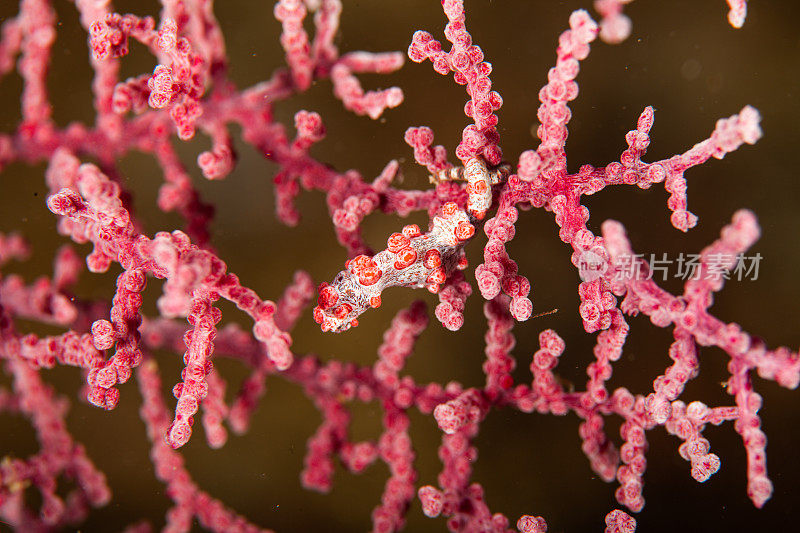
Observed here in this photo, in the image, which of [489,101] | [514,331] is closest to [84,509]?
[514,331]

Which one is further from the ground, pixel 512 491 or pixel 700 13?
pixel 700 13

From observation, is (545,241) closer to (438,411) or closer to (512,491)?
(438,411)

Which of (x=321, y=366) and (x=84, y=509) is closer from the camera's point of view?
(x=321, y=366)

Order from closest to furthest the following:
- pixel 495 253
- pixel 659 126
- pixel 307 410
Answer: pixel 495 253 → pixel 659 126 → pixel 307 410

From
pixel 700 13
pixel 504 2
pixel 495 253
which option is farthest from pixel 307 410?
pixel 700 13

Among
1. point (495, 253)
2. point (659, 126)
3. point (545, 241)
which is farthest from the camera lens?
point (545, 241)

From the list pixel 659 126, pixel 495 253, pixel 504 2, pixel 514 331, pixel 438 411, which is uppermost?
pixel 504 2
